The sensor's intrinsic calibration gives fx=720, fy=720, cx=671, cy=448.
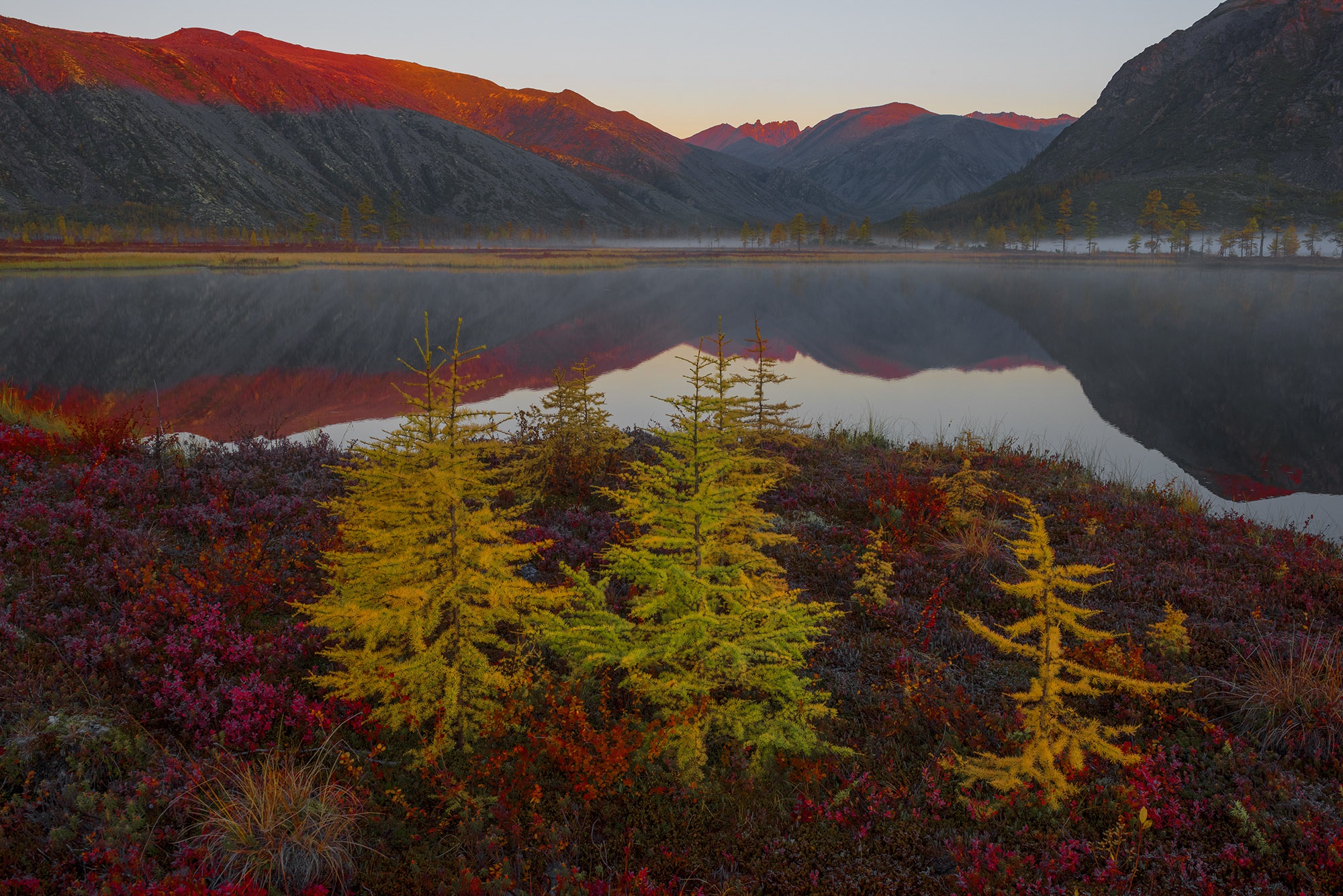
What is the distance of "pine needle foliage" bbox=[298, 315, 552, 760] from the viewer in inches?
222

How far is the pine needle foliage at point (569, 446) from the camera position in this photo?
13102 mm

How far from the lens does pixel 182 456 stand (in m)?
13.2

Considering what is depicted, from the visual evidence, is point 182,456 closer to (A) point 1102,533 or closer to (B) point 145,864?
(B) point 145,864

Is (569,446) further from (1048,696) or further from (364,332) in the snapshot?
(364,332)

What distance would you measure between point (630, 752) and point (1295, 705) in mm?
5992

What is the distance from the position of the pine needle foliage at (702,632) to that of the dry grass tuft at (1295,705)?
3934 mm

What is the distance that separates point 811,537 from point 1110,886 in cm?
687

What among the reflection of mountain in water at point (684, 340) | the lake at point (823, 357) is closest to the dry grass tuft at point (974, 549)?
the lake at point (823, 357)

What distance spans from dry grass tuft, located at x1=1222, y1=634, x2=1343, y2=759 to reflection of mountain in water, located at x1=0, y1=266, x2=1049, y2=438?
12.4m

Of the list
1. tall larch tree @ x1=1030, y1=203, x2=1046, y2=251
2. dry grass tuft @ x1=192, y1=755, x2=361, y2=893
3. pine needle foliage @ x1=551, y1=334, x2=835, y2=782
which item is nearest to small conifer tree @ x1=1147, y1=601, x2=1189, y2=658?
pine needle foliage @ x1=551, y1=334, x2=835, y2=782

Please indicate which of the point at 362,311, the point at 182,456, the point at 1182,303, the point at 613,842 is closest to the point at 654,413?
the point at 182,456

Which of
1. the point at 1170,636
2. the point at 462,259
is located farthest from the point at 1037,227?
the point at 1170,636

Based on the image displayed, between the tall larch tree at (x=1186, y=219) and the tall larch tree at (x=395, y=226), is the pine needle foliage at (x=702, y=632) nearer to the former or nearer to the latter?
the tall larch tree at (x=1186, y=219)

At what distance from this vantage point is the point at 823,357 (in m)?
37.2
